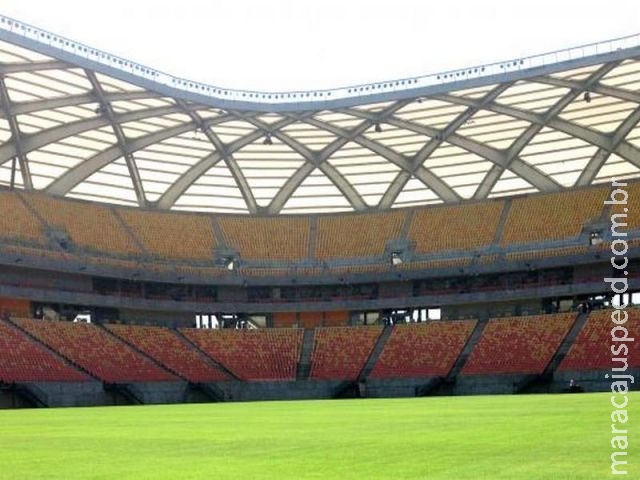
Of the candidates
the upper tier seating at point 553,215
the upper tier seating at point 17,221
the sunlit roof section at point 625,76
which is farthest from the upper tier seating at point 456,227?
the upper tier seating at point 17,221

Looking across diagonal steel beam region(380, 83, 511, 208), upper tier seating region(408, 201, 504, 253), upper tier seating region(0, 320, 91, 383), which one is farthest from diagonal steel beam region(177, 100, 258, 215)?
upper tier seating region(0, 320, 91, 383)

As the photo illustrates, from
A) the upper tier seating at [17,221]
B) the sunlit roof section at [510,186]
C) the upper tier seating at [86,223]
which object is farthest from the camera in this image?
the sunlit roof section at [510,186]

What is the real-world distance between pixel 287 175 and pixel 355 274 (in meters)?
9.35

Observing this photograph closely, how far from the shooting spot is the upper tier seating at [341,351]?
6200 centimetres

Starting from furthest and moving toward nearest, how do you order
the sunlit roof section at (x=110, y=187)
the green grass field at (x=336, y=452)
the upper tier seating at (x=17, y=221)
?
1. the sunlit roof section at (x=110, y=187)
2. the upper tier seating at (x=17, y=221)
3. the green grass field at (x=336, y=452)

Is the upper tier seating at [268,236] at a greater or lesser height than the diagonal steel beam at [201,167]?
lesser

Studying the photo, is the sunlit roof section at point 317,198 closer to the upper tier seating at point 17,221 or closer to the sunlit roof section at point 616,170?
the sunlit roof section at point 616,170

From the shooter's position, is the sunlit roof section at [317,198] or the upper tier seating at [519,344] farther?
the sunlit roof section at [317,198]

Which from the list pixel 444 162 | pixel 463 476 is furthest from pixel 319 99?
pixel 463 476

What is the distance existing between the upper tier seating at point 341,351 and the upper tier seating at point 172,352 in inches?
278

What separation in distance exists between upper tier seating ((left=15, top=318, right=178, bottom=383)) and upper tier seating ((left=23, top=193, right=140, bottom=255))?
8.03 meters

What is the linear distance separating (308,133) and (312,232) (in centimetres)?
1286

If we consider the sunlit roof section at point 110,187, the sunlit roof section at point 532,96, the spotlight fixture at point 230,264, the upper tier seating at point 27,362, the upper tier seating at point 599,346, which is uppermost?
the sunlit roof section at point 532,96

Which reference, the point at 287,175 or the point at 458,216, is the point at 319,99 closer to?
the point at 287,175
